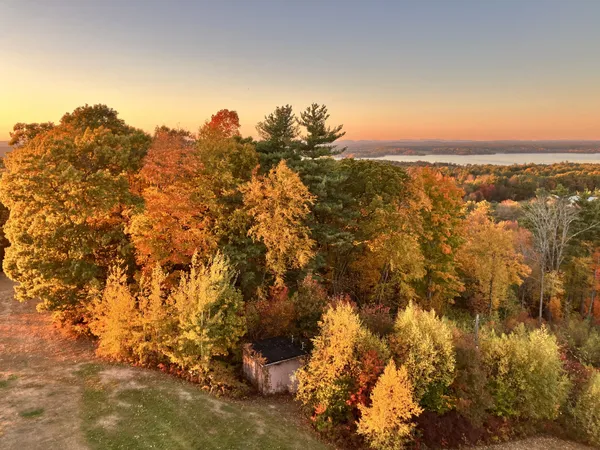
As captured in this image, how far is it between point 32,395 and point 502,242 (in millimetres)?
40363

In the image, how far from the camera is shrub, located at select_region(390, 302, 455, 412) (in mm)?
21375

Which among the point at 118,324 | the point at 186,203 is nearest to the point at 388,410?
the point at 118,324

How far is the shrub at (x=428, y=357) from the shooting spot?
21.4 m

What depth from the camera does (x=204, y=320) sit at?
2373cm

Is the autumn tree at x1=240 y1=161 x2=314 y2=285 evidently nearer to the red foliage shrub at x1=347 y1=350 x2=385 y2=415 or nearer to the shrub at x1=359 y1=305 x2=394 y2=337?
the shrub at x1=359 y1=305 x2=394 y2=337

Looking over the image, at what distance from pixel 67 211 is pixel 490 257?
38.0 m

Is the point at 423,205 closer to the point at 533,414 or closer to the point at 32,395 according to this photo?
the point at 533,414

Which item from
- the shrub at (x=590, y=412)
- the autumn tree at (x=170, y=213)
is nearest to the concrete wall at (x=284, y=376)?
the autumn tree at (x=170, y=213)

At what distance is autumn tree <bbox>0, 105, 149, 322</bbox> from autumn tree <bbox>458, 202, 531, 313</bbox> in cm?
3225

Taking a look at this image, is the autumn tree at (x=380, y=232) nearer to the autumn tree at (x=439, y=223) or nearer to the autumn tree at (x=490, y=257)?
the autumn tree at (x=439, y=223)

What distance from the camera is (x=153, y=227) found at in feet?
87.8

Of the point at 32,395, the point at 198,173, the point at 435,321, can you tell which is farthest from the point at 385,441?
the point at 198,173

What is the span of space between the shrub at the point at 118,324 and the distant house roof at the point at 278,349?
768 centimetres

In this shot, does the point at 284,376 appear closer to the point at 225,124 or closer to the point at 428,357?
the point at 428,357
